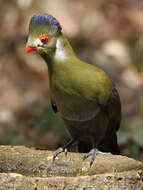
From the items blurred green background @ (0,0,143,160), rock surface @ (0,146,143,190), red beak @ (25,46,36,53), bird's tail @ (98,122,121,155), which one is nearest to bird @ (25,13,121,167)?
red beak @ (25,46,36,53)

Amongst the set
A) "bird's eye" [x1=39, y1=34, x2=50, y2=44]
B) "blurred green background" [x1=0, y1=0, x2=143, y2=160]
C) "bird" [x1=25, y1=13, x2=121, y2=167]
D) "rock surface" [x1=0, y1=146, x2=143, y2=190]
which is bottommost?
"rock surface" [x1=0, y1=146, x2=143, y2=190]

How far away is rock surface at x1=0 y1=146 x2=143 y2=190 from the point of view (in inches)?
131

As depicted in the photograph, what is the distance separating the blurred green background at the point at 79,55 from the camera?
6.86 meters

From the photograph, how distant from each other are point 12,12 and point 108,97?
756cm

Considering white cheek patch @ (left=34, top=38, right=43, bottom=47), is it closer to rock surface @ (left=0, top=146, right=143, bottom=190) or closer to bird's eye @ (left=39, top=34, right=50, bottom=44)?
Result: bird's eye @ (left=39, top=34, right=50, bottom=44)

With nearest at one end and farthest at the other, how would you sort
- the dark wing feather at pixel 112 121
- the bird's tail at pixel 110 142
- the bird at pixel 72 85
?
the bird at pixel 72 85 → the dark wing feather at pixel 112 121 → the bird's tail at pixel 110 142

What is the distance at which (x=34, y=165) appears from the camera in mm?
4082

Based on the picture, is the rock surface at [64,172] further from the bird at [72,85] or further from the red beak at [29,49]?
the red beak at [29,49]

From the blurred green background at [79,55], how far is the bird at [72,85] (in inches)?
61.8

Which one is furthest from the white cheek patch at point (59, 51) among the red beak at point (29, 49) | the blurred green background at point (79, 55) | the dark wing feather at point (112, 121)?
the blurred green background at point (79, 55)

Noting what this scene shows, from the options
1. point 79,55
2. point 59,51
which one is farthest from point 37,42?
point 79,55

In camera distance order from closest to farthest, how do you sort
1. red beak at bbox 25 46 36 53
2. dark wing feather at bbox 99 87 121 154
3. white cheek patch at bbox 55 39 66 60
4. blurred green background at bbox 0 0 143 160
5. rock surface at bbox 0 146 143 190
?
rock surface at bbox 0 146 143 190 < red beak at bbox 25 46 36 53 < white cheek patch at bbox 55 39 66 60 < dark wing feather at bbox 99 87 121 154 < blurred green background at bbox 0 0 143 160

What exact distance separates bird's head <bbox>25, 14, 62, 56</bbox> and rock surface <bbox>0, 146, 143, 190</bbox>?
0.81 metres

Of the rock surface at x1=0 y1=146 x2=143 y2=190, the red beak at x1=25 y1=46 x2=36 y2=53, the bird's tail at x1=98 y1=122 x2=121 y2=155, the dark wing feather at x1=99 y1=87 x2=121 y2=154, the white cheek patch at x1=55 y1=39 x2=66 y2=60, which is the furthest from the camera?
the bird's tail at x1=98 y1=122 x2=121 y2=155
